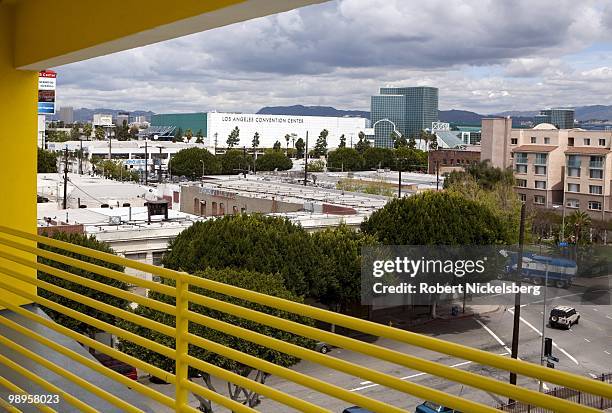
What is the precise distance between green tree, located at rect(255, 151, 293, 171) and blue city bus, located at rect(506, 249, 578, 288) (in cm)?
3787

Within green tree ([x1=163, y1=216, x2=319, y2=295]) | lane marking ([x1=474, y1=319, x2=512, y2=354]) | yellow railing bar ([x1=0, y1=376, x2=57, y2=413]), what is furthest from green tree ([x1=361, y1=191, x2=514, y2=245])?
yellow railing bar ([x1=0, y1=376, x2=57, y2=413])

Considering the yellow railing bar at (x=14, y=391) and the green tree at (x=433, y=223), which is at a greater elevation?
the yellow railing bar at (x=14, y=391)

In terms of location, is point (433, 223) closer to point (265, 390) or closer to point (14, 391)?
point (14, 391)

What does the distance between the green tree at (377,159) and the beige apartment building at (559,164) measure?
67.6ft

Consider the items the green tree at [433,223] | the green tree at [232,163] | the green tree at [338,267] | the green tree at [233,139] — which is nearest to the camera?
the green tree at [338,267]

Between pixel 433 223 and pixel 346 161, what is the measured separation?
157ft

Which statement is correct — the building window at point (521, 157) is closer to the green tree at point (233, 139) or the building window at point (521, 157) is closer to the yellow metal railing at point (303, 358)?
the yellow metal railing at point (303, 358)

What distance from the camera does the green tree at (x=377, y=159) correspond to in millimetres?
69188

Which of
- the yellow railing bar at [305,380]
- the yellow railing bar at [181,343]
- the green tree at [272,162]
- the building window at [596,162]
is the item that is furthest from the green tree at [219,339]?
the green tree at [272,162]

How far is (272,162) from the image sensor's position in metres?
65.2

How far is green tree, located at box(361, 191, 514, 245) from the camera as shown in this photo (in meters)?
20.9

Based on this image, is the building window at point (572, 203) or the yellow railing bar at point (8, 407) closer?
the yellow railing bar at point (8, 407)

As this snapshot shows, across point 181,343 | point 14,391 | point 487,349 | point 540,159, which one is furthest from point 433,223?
point 540,159

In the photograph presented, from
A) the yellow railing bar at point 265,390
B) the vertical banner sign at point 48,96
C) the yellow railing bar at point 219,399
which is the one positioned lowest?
the yellow railing bar at point 219,399
